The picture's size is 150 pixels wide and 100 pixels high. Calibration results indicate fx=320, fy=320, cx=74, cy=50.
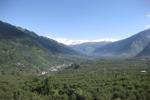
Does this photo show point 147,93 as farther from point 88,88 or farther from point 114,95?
point 88,88

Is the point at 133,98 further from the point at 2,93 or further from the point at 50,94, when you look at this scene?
the point at 2,93

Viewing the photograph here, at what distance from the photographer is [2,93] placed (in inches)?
5394

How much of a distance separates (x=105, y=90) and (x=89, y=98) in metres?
10.7

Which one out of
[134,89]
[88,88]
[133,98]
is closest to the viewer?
[133,98]

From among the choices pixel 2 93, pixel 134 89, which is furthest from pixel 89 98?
pixel 2 93

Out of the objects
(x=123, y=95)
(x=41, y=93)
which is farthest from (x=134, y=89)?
(x=41, y=93)

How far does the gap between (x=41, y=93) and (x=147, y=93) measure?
46428mm

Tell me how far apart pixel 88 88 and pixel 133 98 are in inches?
976

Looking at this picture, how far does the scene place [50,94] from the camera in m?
134


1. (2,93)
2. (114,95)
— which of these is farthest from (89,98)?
(2,93)

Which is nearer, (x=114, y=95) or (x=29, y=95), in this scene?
(x=114, y=95)

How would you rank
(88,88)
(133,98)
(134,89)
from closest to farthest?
(133,98)
(134,89)
(88,88)

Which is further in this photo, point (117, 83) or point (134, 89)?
point (117, 83)

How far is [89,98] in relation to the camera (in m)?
122
